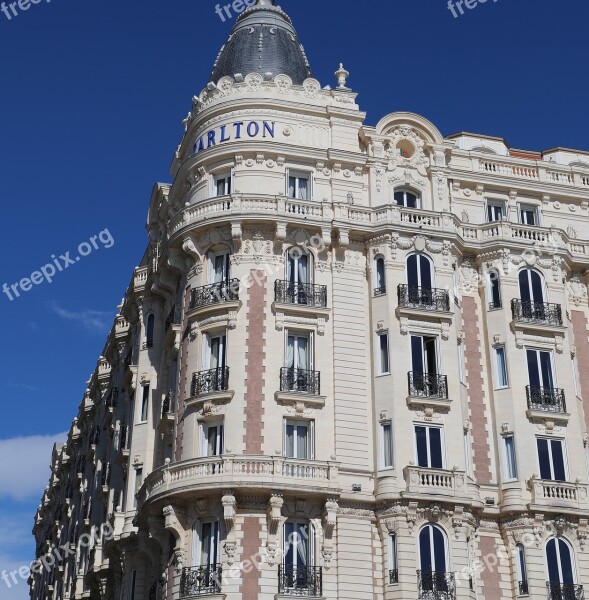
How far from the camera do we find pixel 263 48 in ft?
160

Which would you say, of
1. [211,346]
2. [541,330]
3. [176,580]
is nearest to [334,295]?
[211,346]

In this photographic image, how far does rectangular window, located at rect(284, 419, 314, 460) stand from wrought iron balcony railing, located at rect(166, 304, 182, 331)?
323 inches

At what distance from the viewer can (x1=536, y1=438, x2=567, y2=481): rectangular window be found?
41.2 meters

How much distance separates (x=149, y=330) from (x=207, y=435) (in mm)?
11864

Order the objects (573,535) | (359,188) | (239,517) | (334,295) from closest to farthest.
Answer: (239,517), (573,535), (334,295), (359,188)

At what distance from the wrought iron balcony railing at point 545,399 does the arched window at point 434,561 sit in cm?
789

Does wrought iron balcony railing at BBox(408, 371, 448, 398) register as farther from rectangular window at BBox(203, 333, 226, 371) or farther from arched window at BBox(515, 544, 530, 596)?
rectangular window at BBox(203, 333, 226, 371)

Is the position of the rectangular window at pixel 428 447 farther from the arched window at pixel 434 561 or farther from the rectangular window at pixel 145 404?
the rectangular window at pixel 145 404

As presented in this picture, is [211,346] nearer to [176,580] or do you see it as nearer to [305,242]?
[305,242]

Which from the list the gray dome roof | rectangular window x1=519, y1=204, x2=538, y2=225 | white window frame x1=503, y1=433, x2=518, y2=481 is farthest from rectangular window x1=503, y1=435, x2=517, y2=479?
the gray dome roof

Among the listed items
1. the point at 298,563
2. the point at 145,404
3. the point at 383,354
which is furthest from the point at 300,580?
the point at 145,404

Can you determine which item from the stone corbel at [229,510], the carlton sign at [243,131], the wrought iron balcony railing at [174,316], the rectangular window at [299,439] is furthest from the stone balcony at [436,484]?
the carlton sign at [243,131]

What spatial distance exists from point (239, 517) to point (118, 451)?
50.7ft

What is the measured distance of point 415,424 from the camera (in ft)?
131
